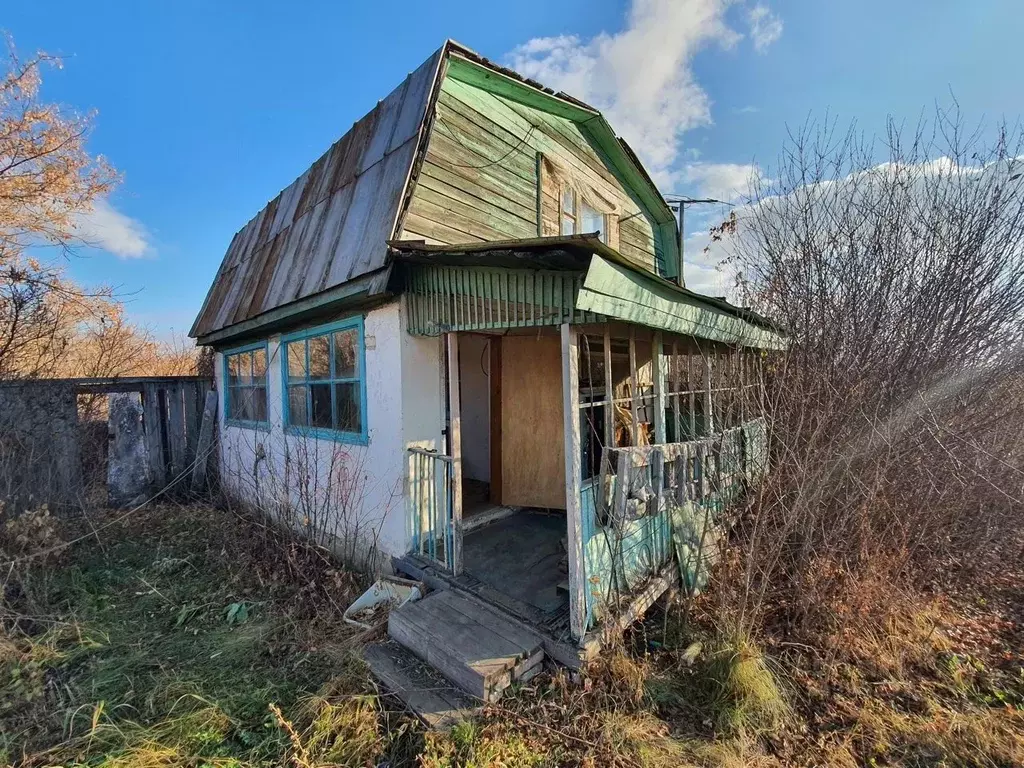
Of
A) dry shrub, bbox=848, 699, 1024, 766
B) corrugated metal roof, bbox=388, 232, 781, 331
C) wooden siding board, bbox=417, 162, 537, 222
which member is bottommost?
dry shrub, bbox=848, 699, 1024, 766

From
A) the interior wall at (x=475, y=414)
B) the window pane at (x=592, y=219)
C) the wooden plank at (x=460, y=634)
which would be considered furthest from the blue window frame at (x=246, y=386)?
the window pane at (x=592, y=219)

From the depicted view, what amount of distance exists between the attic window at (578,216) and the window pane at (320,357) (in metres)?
3.66

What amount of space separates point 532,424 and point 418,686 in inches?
119

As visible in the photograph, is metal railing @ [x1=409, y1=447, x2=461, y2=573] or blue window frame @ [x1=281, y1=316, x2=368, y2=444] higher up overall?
blue window frame @ [x1=281, y1=316, x2=368, y2=444]

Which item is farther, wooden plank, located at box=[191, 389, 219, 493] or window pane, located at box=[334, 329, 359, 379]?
wooden plank, located at box=[191, 389, 219, 493]

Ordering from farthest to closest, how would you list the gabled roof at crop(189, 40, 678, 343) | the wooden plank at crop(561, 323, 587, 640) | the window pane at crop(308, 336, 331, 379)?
the window pane at crop(308, 336, 331, 379) → the gabled roof at crop(189, 40, 678, 343) → the wooden plank at crop(561, 323, 587, 640)

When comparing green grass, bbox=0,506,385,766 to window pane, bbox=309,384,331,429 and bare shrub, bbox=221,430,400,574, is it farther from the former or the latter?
window pane, bbox=309,384,331,429

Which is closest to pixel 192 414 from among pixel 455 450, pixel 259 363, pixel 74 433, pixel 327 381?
pixel 74 433

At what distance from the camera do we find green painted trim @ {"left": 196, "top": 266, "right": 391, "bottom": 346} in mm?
4154

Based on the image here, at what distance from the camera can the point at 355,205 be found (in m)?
5.19

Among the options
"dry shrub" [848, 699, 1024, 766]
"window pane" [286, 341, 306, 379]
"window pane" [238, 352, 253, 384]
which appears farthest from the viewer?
"window pane" [238, 352, 253, 384]

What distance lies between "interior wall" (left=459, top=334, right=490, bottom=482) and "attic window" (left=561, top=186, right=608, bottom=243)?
2.38m

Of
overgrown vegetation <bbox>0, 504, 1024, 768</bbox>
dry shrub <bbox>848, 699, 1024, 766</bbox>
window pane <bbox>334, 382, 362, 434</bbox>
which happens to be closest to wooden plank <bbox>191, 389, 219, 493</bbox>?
overgrown vegetation <bbox>0, 504, 1024, 768</bbox>

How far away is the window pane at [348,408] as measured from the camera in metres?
4.88
